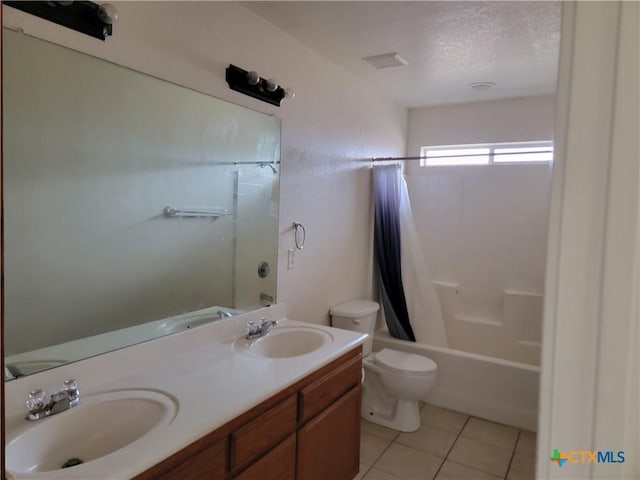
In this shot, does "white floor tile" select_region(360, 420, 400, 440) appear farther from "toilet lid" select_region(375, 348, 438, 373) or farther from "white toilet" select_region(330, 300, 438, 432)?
"toilet lid" select_region(375, 348, 438, 373)

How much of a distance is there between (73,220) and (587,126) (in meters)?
1.62

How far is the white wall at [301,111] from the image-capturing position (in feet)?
5.54

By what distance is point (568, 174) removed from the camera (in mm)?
416

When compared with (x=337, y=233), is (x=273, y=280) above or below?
below

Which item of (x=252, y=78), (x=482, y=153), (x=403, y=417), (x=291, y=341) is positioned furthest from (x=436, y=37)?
(x=403, y=417)

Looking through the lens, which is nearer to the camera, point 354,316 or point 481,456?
point 481,456

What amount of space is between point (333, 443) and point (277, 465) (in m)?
0.48

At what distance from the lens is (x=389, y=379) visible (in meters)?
2.88

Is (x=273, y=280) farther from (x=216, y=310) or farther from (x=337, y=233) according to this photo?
(x=337, y=233)

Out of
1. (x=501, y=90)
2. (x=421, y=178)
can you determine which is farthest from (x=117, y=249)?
(x=501, y=90)

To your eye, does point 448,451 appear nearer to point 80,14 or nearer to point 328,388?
point 328,388

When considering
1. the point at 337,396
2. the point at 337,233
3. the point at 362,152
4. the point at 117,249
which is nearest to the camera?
the point at 117,249

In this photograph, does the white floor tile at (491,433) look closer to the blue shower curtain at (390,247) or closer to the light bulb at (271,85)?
the blue shower curtain at (390,247)

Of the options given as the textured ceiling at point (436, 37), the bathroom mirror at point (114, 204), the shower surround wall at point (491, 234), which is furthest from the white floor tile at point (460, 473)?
the textured ceiling at point (436, 37)
